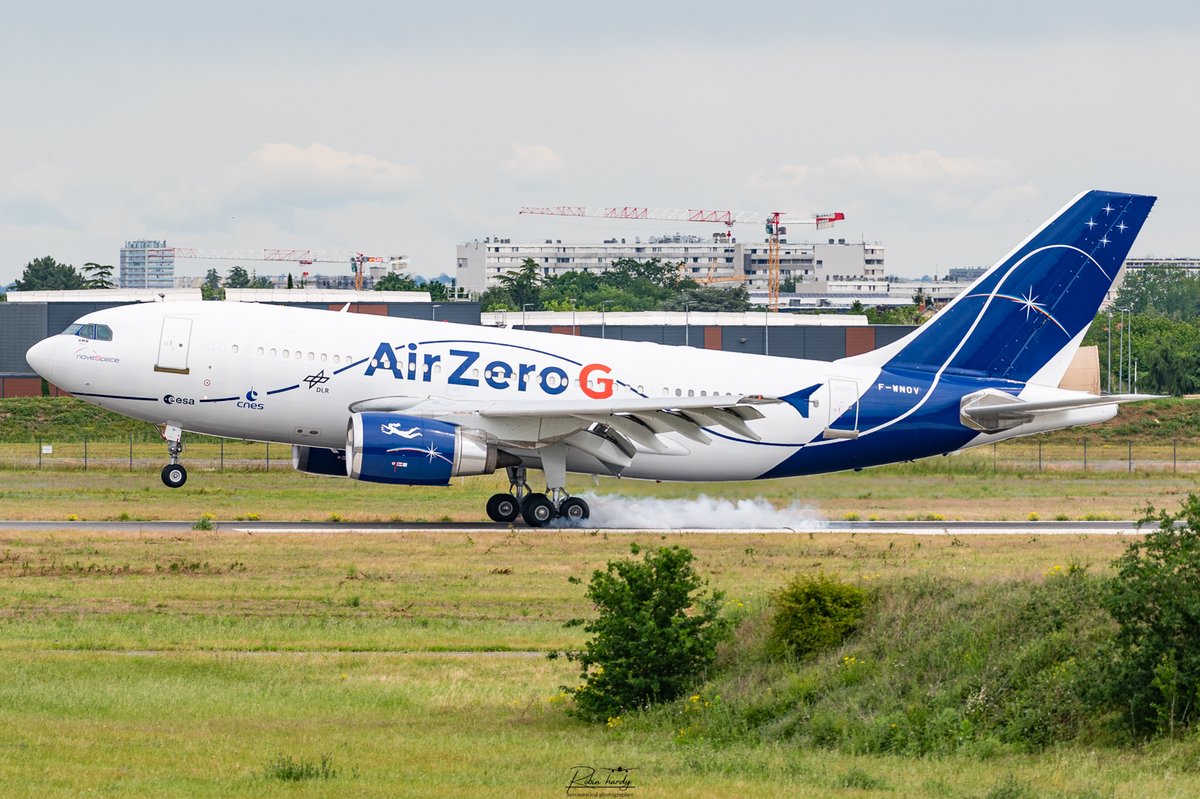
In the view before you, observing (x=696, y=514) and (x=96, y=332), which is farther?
(x=696, y=514)

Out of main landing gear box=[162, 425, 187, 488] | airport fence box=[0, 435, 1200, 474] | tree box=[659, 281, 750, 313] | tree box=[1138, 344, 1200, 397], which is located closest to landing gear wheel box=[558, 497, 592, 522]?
main landing gear box=[162, 425, 187, 488]

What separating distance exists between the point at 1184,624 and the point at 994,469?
41.3 meters

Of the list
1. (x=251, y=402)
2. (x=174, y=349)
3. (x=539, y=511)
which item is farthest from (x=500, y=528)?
(x=174, y=349)

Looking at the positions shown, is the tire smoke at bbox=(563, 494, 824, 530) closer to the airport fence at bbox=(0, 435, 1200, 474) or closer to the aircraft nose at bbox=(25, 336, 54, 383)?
the airport fence at bbox=(0, 435, 1200, 474)

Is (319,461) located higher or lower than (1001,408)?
lower

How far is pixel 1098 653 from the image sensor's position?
16.4m

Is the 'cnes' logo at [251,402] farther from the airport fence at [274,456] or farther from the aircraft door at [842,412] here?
the airport fence at [274,456]

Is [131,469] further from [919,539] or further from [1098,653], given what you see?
[1098,653]

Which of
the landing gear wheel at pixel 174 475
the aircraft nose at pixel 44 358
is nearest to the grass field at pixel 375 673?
the landing gear wheel at pixel 174 475

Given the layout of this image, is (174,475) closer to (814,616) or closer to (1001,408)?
(1001,408)

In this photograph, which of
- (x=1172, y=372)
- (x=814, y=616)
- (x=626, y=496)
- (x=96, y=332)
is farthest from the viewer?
(x=1172, y=372)

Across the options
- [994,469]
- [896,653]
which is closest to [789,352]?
[994,469]

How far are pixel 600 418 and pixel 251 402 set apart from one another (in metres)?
8.41

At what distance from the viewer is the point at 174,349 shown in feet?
122
